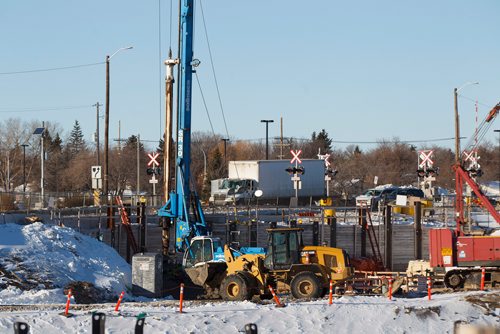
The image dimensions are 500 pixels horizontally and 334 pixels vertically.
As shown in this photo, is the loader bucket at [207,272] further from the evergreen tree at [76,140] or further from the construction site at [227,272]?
the evergreen tree at [76,140]

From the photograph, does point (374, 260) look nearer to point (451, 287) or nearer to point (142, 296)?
point (451, 287)

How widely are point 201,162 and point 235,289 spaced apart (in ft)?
276

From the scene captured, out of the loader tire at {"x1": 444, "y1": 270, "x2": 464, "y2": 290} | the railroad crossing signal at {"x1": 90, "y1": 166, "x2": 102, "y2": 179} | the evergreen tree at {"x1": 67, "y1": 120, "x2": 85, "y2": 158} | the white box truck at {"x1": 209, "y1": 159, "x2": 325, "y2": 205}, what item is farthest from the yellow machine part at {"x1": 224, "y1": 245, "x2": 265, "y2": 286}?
the evergreen tree at {"x1": 67, "y1": 120, "x2": 85, "y2": 158}

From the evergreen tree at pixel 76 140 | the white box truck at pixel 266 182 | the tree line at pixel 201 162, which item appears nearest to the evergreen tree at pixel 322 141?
the tree line at pixel 201 162

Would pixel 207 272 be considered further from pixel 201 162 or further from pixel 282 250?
pixel 201 162

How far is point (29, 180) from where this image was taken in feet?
355

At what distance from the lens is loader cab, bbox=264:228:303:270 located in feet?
88.0

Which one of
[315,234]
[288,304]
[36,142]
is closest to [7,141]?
[36,142]

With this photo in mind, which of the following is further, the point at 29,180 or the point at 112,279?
the point at 29,180

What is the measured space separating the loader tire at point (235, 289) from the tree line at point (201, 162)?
185 ft

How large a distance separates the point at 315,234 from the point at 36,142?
7318cm

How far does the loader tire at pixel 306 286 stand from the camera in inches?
1026

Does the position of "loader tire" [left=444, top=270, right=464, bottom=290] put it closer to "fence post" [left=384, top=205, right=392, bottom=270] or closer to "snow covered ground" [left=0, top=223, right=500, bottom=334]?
"snow covered ground" [left=0, top=223, right=500, bottom=334]

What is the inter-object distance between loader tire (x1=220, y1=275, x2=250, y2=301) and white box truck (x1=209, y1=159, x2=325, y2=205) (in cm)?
4259
